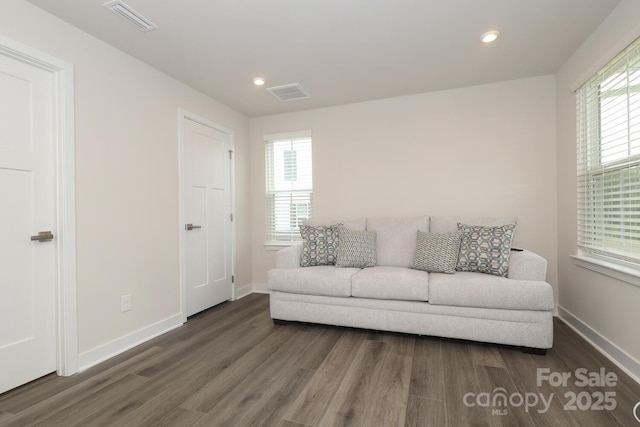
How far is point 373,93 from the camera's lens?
3.57 m

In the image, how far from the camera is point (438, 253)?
Result: 283 centimetres

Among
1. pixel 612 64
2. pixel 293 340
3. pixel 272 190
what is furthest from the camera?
pixel 272 190

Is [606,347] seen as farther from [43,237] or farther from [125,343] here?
[43,237]

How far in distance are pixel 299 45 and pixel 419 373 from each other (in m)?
2.67

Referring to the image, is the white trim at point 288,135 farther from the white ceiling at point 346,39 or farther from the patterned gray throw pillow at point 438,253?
the patterned gray throw pillow at point 438,253

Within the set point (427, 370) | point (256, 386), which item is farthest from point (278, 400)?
point (427, 370)

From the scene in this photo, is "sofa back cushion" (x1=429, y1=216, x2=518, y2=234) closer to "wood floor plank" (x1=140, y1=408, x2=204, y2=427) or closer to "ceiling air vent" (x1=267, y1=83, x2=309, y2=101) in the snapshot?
"ceiling air vent" (x1=267, y1=83, x2=309, y2=101)

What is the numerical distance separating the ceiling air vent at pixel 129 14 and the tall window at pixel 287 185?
2.14 meters

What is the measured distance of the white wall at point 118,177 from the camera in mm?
2213

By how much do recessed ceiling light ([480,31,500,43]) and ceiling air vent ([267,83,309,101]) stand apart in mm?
1774

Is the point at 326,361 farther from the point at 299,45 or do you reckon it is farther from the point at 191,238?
the point at 299,45

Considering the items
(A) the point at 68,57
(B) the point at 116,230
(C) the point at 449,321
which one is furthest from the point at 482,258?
(A) the point at 68,57

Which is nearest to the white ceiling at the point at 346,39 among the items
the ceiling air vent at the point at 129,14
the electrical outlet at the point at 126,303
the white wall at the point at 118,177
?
the ceiling air vent at the point at 129,14

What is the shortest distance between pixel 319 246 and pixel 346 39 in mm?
1938
